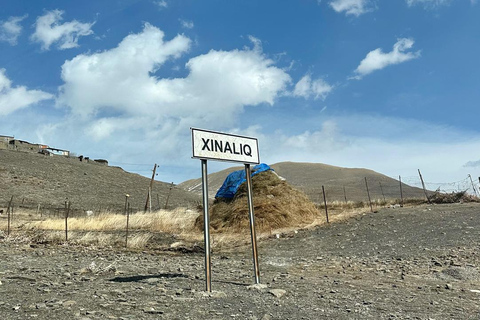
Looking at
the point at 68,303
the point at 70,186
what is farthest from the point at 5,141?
the point at 68,303

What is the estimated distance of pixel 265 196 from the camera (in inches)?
678

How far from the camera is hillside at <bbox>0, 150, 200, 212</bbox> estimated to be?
36.8m

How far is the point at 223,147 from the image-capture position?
607 centimetres

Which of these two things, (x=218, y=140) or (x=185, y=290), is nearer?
(x=185, y=290)

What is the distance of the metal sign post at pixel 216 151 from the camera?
562 cm

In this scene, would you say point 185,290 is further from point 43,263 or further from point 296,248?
point 296,248

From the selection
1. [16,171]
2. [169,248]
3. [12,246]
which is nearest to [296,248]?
[169,248]

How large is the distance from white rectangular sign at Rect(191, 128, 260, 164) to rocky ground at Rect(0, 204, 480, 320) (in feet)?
6.86

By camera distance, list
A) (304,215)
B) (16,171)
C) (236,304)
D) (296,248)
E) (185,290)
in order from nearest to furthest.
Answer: (236,304)
(185,290)
(296,248)
(304,215)
(16,171)

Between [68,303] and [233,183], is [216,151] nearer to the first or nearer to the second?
[68,303]

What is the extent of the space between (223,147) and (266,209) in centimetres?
1020

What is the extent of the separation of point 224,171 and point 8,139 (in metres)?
54.3

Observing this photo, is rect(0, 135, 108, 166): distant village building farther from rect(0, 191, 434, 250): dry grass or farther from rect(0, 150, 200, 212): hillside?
rect(0, 191, 434, 250): dry grass

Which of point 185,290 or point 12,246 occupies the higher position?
point 12,246
